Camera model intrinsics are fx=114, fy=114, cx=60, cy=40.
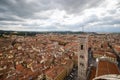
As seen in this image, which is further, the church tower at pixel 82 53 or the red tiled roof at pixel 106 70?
the church tower at pixel 82 53

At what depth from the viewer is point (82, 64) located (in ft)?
84.7

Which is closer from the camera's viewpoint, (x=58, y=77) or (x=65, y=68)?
(x=58, y=77)

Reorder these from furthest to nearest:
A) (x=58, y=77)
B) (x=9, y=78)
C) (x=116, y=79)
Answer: (x=58, y=77), (x=9, y=78), (x=116, y=79)

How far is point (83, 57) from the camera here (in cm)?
2520

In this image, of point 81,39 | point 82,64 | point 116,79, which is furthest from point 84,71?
point 116,79

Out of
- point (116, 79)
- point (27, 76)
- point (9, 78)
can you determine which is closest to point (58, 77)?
point (27, 76)

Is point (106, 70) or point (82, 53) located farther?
point (82, 53)

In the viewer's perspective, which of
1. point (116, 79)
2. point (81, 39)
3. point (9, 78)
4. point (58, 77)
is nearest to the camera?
point (116, 79)

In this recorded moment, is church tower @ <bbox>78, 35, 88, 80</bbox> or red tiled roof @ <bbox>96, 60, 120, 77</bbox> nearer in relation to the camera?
red tiled roof @ <bbox>96, 60, 120, 77</bbox>

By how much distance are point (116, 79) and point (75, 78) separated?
3191 centimetres

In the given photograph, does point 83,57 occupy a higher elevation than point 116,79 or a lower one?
lower

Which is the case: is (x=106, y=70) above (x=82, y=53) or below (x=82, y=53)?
below

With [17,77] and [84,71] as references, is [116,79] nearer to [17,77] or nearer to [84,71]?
[84,71]

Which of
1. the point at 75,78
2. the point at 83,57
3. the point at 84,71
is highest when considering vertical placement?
the point at 83,57
